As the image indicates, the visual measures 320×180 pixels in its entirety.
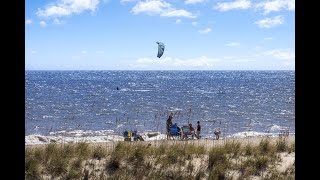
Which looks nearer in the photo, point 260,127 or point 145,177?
point 145,177

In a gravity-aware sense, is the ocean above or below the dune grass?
below

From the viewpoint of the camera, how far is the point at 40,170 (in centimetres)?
645

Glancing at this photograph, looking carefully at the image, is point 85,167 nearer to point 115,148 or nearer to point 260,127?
point 115,148

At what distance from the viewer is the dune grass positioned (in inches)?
252

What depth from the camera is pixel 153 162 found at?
280 inches

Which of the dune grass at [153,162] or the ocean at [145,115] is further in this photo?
the ocean at [145,115]

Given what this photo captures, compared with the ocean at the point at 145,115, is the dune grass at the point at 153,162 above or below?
above

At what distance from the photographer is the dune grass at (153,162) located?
6406 millimetres

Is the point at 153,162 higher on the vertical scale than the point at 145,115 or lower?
higher

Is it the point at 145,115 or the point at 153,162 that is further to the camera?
the point at 145,115

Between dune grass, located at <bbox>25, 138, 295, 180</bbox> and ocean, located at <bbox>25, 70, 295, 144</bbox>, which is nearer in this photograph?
dune grass, located at <bbox>25, 138, 295, 180</bbox>
